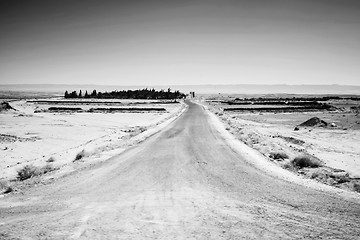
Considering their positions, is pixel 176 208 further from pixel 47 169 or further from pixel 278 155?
pixel 278 155

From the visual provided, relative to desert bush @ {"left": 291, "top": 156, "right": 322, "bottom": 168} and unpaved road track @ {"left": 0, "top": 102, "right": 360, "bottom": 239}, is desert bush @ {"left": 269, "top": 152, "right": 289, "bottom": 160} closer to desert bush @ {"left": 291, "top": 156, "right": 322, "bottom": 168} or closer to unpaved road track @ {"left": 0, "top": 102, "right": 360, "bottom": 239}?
desert bush @ {"left": 291, "top": 156, "right": 322, "bottom": 168}

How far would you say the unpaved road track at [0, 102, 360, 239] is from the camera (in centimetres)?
573

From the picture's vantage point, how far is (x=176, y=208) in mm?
7004

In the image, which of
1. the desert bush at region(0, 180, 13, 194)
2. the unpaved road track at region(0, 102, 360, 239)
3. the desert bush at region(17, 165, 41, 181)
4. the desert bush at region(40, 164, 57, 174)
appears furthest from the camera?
the desert bush at region(40, 164, 57, 174)

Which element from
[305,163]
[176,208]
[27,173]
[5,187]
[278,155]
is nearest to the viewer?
[176,208]

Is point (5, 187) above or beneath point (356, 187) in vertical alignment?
beneath

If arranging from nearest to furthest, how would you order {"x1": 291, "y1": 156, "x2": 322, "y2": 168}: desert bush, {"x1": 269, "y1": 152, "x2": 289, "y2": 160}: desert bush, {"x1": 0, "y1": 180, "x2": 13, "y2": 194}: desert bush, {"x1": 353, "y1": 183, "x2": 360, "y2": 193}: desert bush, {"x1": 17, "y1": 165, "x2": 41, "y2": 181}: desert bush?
{"x1": 353, "y1": 183, "x2": 360, "y2": 193}: desert bush < {"x1": 0, "y1": 180, "x2": 13, "y2": 194}: desert bush < {"x1": 17, "y1": 165, "x2": 41, "y2": 181}: desert bush < {"x1": 291, "y1": 156, "x2": 322, "y2": 168}: desert bush < {"x1": 269, "y1": 152, "x2": 289, "y2": 160}: desert bush

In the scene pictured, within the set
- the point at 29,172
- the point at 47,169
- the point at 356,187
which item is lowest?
the point at 47,169

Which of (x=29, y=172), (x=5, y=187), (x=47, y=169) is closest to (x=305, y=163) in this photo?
(x=47, y=169)

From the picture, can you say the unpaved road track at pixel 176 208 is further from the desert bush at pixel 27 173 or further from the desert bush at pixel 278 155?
the desert bush at pixel 278 155

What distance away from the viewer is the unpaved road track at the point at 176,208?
5.73m

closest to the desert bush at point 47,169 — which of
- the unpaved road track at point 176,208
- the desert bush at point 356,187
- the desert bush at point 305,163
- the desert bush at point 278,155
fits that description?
the unpaved road track at point 176,208

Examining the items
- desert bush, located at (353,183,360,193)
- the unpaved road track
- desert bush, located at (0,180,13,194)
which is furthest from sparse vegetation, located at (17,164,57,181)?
desert bush, located at (353,183,360,193)

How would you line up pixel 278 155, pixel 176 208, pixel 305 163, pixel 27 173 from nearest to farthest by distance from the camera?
pixel 176 208 < pixel 27 173 < pixel 305 163 < pixel 278 155
